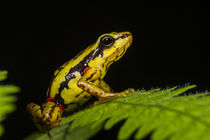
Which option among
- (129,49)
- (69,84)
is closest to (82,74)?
(69,84)

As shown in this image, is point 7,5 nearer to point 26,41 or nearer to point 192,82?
point 26,41

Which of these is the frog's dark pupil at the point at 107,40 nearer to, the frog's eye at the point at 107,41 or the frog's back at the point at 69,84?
the frog's eye at the point at 107,41

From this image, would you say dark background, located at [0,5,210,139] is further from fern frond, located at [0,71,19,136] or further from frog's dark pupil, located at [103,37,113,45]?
fern frond, located at [0,71,19,136]

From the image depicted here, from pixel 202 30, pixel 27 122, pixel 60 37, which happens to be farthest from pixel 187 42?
pixel 27 122

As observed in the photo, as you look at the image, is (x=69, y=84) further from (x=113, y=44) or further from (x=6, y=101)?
(x=6, y=101)

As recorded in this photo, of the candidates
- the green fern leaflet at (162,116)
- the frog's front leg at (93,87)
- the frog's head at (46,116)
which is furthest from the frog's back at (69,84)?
the green fern leaflet at (162,116)

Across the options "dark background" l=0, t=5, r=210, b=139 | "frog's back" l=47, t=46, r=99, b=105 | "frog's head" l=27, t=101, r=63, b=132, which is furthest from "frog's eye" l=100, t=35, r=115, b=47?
"dark background" l=0, t=5, r=210, b=139
